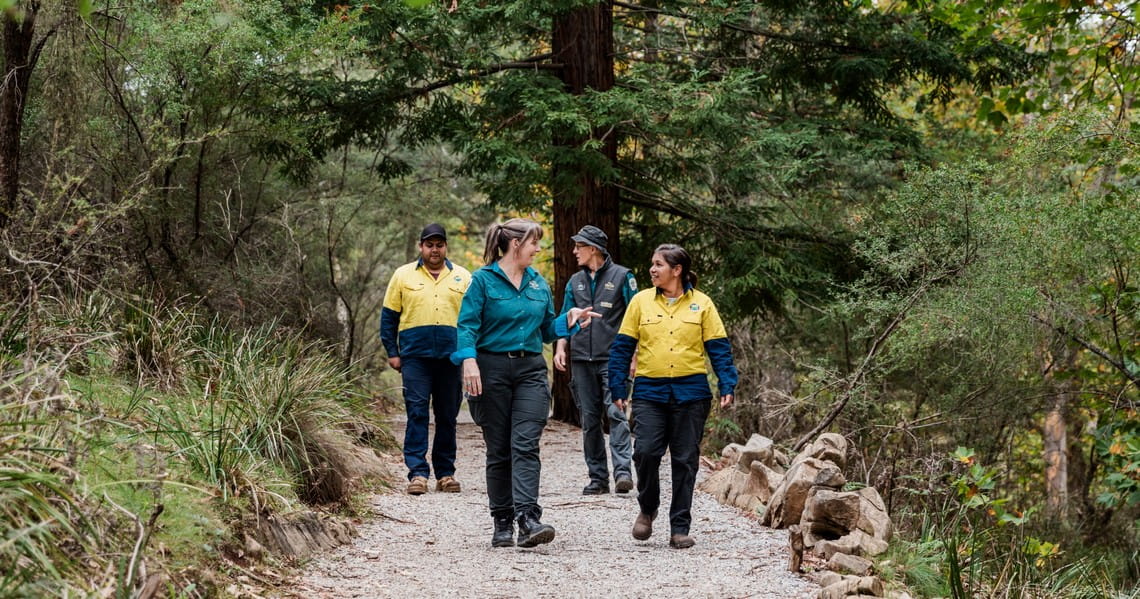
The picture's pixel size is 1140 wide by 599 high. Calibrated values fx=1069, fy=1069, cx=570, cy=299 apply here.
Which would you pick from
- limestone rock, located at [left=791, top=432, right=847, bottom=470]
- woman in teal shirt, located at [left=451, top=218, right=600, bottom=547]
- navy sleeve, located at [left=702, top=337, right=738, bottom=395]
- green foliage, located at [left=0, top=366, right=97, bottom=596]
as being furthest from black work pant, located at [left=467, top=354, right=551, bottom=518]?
green foliage, located at [left=0, top=366, right=97, bottom=596]

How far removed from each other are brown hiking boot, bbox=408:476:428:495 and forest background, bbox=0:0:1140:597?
0.63 m

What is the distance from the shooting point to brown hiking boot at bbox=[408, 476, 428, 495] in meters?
8.29

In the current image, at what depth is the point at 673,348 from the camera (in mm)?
6648

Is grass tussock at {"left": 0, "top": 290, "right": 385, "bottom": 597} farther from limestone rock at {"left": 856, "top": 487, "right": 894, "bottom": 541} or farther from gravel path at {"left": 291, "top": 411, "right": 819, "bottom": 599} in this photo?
limestone rock at {"left": 856, "top": 487, "right": 894, "bottom": 541}

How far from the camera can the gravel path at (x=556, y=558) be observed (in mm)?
5617

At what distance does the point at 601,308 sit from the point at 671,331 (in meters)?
1.78

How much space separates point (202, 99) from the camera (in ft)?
33.2

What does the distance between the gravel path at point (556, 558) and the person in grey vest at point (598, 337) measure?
0.49 metres

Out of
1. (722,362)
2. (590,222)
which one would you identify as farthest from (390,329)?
(590,222)

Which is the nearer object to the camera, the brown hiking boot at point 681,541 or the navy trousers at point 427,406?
the brown hiking boot at point 681,541

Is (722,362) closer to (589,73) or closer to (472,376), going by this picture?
(472,376)

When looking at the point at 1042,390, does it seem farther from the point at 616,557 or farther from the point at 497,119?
the point at 497,119

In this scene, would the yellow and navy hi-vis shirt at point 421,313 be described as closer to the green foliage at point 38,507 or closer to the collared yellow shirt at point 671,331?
the collared yellow shirt at point 671,331

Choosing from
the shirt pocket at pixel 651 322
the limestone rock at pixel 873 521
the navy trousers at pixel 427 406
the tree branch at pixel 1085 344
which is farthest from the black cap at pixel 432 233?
the tree branch at pixel 1085 344
